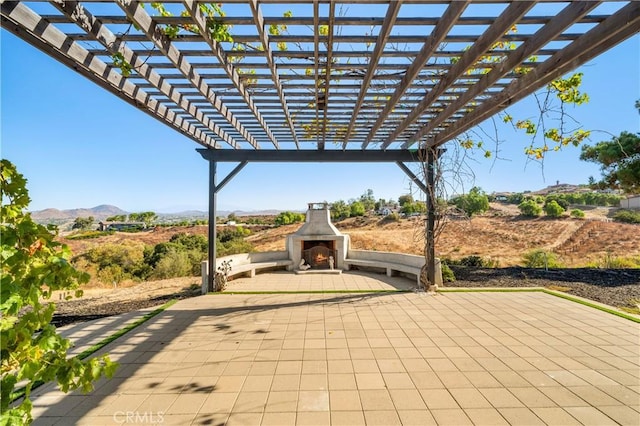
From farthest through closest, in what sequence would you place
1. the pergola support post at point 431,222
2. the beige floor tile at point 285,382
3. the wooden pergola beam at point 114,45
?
the pergola support post at point 431,222
the beige floor tile at point 285,382
the wooden pergola beam at point 114,45

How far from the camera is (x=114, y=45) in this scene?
2.41 metres

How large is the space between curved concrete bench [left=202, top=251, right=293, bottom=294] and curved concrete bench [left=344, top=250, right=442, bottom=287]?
1.97m

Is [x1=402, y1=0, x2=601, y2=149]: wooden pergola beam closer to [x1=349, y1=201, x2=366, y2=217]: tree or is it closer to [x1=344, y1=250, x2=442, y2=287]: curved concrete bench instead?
[x1=344, y1=250, x2=442, y2=287]: curved concrete bench

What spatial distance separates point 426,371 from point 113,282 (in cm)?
938

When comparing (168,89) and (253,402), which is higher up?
(168,89)

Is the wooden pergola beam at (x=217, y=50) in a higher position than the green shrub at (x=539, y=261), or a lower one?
higher

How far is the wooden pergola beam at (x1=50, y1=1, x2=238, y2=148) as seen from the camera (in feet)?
6.61

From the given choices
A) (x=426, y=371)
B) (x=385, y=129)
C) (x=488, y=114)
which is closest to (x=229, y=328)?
(x=426, y=371)

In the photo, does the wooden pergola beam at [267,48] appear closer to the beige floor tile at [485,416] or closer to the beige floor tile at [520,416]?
the beige floor tile at [485,416]

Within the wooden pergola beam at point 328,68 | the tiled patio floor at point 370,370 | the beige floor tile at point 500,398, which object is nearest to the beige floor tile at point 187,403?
the tiled patio floor at point 370,370

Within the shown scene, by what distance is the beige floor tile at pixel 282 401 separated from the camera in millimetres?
2359

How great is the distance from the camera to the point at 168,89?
345 centimetres

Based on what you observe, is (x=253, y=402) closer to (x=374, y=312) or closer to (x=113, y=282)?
(x=374, y=312)

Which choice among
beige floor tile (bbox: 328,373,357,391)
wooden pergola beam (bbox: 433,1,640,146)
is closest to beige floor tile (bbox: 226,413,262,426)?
beige floor tile (bbox: 328,373,357,391)
